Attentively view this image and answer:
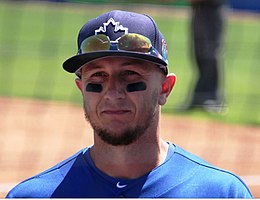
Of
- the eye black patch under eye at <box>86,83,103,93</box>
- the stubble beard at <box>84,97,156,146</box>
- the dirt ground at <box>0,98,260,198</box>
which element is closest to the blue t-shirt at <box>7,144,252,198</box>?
the stubble beard at <box>84,97,156,146</box>

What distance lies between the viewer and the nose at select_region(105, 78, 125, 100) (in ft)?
8.03

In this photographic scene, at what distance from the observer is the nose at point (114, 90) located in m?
2.45

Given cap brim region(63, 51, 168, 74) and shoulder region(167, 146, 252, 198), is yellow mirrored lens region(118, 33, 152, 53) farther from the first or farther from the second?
shoulder region(167, 146, 252, 198)

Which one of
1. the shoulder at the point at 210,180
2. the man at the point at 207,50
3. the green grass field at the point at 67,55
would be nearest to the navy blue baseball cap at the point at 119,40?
the shoulder at the point at 210,180

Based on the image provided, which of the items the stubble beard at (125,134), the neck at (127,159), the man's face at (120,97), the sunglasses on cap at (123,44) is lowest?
the neck at (127,159)

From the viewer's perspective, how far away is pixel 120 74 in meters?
2.48

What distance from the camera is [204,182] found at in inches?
98.1

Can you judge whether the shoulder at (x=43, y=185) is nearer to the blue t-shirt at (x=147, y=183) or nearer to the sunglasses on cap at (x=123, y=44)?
the blue t-shirt at (x=147, y=183)

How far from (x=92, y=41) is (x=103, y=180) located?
1.44 feet

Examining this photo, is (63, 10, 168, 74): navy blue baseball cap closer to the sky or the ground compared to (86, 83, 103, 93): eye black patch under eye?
closer to the sky

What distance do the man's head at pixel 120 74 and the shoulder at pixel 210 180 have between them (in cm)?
17

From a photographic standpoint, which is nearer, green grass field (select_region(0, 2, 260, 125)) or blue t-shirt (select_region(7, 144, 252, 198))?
blue t-shirt (select_region(7, 144, 252, 198))

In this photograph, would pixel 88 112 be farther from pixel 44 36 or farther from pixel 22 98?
pixel 44 36

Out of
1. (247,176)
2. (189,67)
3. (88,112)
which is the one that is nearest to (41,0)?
(189,67)
